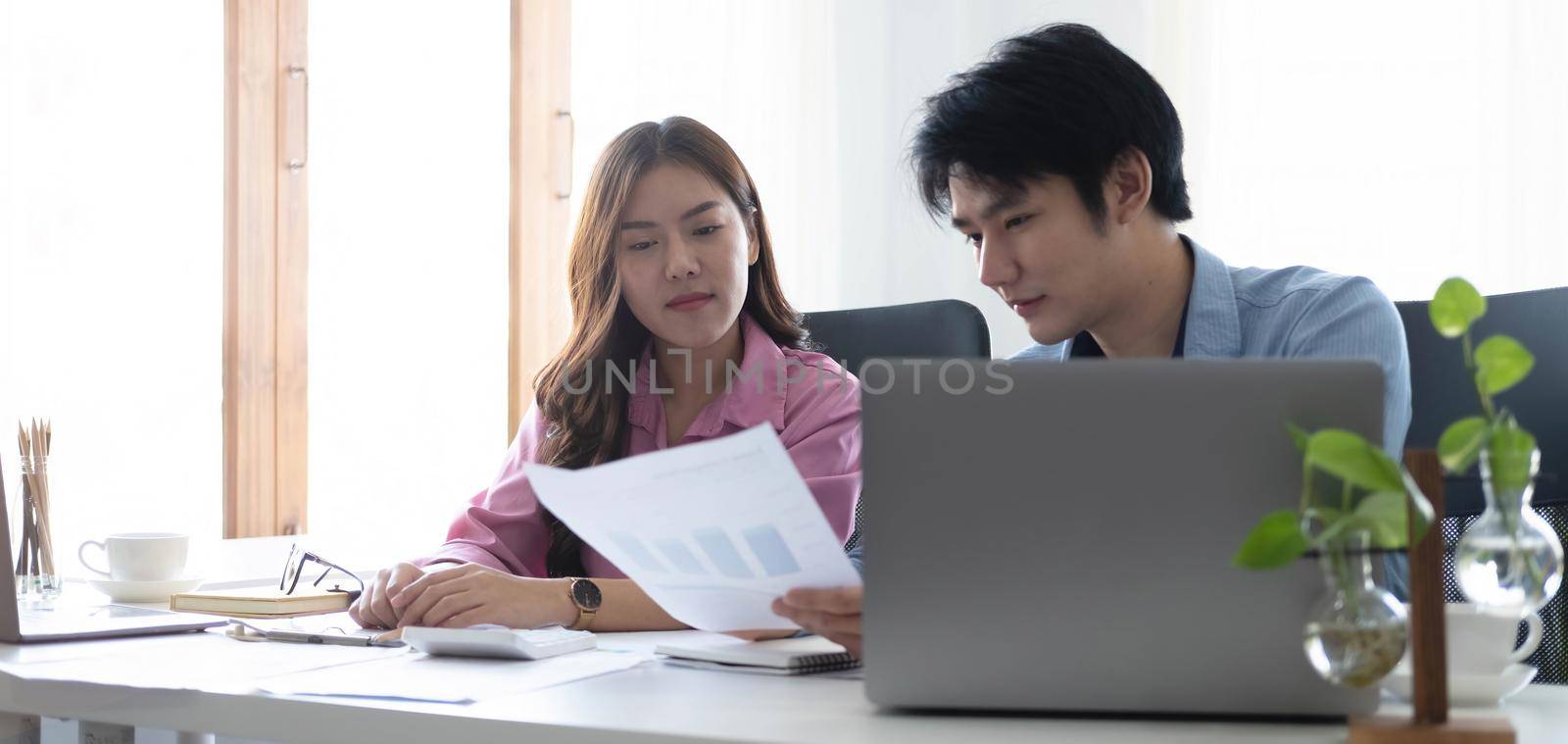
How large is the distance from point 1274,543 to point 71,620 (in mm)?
1077

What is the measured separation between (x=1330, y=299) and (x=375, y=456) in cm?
214

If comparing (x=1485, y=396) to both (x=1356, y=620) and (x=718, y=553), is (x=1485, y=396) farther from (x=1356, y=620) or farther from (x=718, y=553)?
(x=718, y=553)

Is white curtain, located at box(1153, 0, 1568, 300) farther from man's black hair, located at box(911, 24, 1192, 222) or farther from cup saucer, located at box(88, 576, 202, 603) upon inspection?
cup saucer, located at box(88, 576, 202, 603)

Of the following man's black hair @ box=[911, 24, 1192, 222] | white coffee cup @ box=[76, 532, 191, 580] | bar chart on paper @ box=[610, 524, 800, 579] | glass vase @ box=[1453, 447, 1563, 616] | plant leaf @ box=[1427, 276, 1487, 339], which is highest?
man's black hair @ box=[911, 24, 1192, 222]

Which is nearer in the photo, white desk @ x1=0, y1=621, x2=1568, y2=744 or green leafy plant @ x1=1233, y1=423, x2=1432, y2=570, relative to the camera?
green leafy plant @ x1=1233, y1=423, x2=1432, y2=570

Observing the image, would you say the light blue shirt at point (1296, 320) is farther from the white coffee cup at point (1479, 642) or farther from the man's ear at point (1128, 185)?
the white coffee cup at point (1479, 642)

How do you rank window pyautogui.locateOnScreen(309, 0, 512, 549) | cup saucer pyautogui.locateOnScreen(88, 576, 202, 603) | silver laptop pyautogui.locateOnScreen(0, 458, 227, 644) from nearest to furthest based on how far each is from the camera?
silver laptop pyautogui.locateOnScreen(0, 458, 227, 644) < cup saucer pyautogui.locateOnScreen(88, 576, 202, 603) < window pyautogui.locateOnScreen(309, 0, 512, 549)

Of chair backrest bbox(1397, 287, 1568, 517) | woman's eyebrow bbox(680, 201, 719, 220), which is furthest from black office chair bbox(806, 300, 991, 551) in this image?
chair backrest bbox(1397, 287, 1568, 517)

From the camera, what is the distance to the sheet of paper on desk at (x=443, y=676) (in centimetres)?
94

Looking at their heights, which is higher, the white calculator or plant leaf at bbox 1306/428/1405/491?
plant leaf at bbox 1306/428/1405/491

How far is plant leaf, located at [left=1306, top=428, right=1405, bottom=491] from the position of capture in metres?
0.67

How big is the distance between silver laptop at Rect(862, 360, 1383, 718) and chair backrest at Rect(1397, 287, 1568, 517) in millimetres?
617

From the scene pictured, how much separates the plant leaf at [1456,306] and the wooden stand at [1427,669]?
0.09 m

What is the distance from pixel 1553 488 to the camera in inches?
51.6
